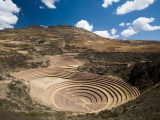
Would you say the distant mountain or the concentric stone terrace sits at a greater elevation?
the distant mountain

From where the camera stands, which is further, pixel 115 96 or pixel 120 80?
pixel 120 80

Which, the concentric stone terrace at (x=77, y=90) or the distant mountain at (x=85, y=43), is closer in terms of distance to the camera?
the concentric stone terrace at (x=77, y=90)

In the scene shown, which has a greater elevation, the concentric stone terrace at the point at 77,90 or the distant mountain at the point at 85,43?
the distant mountain at the point at 85,43

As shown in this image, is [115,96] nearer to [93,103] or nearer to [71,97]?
[93,103]

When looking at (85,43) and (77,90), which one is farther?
(85,43)

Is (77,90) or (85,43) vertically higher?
(85,43)

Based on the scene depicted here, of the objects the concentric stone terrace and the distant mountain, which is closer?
the concentric stone terrace

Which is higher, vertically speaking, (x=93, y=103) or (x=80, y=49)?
(x=80, y=49)

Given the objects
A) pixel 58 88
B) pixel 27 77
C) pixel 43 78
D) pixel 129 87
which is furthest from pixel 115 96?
pixel 27 77
